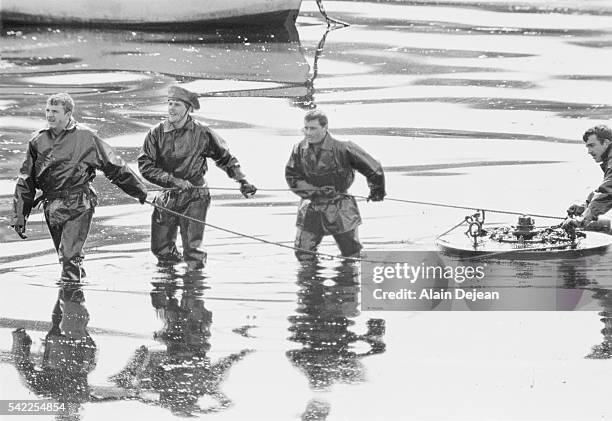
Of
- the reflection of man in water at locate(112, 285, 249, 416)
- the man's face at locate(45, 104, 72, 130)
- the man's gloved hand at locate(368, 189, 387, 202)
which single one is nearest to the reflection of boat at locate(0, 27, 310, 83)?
the man's gloved hand at locate(368, 189, 387, 202)

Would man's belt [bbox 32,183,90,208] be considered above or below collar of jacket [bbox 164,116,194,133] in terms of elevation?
below

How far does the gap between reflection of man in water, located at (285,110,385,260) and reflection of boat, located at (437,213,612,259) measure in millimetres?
750

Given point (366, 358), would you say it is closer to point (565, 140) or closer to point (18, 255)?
point (18, 255)

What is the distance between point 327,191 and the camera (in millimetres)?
13000

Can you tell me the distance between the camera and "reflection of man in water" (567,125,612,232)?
473 inches

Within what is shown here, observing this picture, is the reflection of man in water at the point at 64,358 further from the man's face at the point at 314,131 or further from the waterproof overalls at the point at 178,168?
the man's face at the point at 314,131

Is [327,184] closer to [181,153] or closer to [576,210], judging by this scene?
[181,153]

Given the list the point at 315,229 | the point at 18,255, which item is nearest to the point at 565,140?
the point at 315,229

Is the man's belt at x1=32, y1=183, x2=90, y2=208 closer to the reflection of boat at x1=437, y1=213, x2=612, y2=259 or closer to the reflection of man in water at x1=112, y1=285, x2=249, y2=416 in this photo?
the reflection of man in water at x1=112, y1=285, x2=249, y2=416

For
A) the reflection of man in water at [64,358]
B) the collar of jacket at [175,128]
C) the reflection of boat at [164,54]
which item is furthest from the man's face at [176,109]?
the reflection of boat at [164,54]

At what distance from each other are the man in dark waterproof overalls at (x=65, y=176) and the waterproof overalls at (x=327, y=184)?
1.61m

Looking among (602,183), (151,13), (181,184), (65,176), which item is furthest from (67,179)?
(151,13)

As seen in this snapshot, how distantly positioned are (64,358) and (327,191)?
3579 mm

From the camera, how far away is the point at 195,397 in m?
9.20
